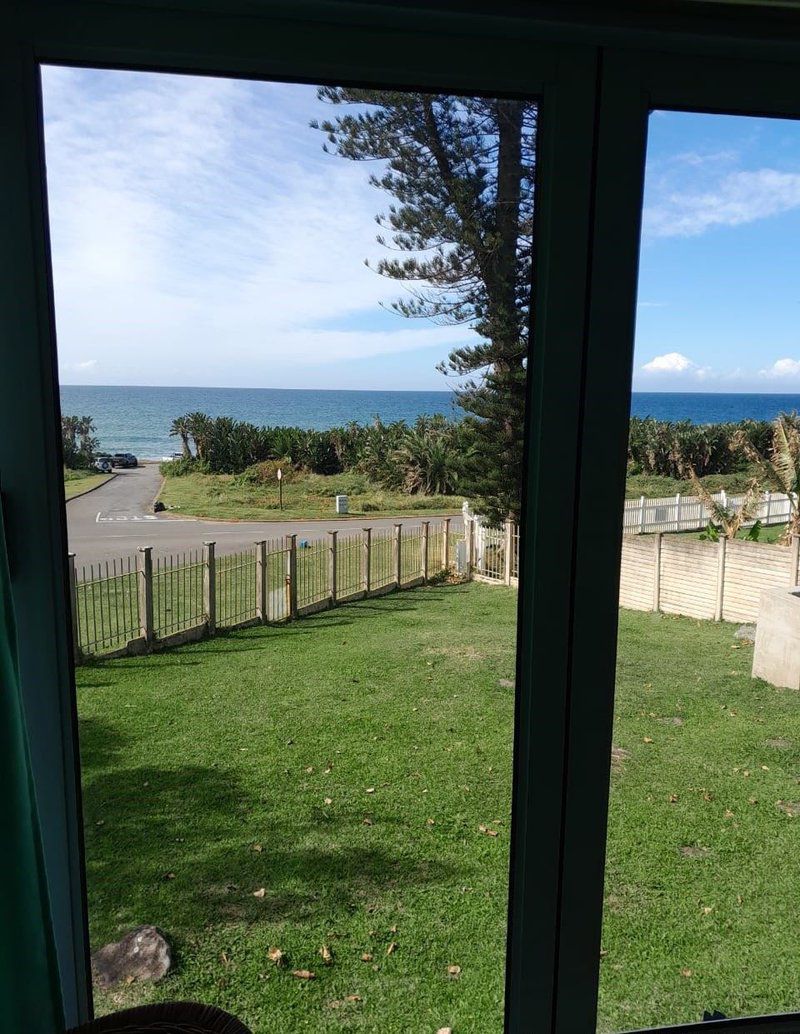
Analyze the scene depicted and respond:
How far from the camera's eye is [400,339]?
1.35 metres

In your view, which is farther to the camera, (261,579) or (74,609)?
(261,579)

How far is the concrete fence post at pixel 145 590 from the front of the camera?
1.33 metres

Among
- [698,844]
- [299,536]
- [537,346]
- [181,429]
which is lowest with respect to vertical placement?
[698,844]

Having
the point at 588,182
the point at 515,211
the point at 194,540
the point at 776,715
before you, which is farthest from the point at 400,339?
the point at 776,715

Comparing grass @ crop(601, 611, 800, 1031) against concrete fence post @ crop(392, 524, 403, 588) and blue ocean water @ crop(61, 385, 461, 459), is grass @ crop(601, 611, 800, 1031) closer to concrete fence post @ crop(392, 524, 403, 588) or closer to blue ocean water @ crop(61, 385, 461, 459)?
concrete fence post @ crop(392, 524, 403, 588)

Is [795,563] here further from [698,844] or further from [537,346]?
[537,346]

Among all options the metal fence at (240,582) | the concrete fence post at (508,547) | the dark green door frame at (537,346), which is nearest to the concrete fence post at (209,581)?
the metal fence at (240,582)

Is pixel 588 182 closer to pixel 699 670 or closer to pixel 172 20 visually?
pixel 172 20

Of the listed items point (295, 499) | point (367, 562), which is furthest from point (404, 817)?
point (295, 499)

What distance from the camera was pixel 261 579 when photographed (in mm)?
1398

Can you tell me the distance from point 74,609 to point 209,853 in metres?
0.53

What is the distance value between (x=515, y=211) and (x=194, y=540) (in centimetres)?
84

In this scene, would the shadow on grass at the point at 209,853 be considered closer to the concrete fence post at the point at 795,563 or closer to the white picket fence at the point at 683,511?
the white picket fence at the point at 683,511

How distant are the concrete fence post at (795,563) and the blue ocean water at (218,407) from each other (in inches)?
29.1
